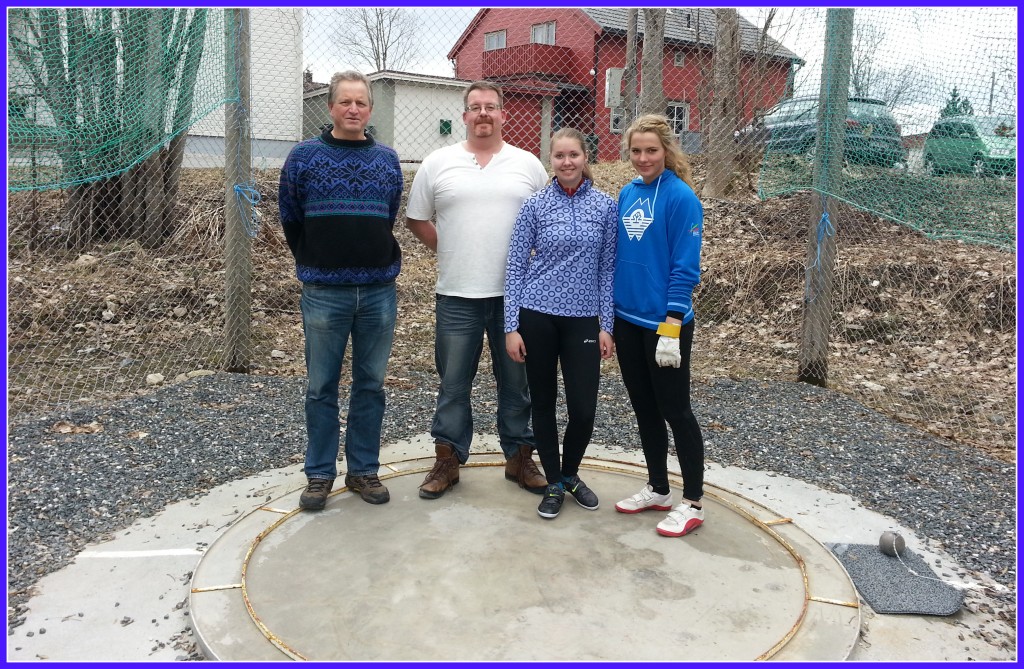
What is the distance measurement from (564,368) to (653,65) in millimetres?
3526

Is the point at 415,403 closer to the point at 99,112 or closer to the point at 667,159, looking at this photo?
the point at 667,159

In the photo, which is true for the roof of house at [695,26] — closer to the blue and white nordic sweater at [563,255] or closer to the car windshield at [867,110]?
the car windshield at [867,110]

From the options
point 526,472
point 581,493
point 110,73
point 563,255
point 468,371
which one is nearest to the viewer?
point 563,255

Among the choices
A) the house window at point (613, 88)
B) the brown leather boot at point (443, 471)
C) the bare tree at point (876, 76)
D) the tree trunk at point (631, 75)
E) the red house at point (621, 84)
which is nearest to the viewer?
the brown leather boot at point (443, 471)

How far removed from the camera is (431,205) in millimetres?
3465

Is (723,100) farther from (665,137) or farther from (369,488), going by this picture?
(369,488)

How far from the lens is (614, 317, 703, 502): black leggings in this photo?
10.2 ft

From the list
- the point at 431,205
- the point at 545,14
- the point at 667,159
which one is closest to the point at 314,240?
the point at 431,205

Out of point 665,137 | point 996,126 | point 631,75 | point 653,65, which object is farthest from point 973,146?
point 665,137

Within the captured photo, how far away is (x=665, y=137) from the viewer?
3041mm

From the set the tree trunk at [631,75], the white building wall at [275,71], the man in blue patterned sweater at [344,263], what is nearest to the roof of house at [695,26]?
the tree trunk at [631,75]

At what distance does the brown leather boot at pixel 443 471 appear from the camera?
3.59 metres

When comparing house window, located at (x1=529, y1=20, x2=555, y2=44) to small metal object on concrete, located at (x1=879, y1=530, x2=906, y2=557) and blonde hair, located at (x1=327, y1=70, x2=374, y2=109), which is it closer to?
blonde hair, located at (x1=327, y1=70, x2=374, y2=109)

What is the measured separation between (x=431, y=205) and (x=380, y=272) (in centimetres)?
40
